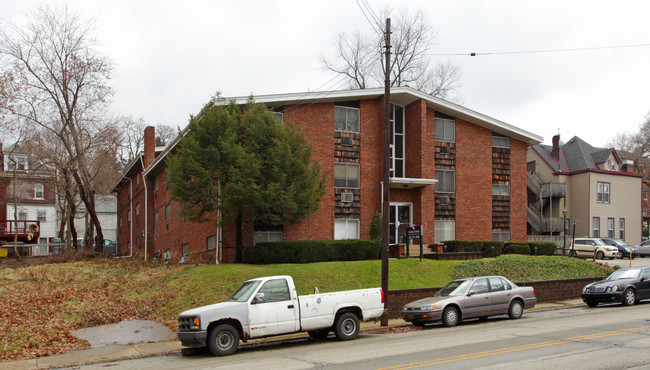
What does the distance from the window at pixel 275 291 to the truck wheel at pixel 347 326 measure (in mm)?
1538

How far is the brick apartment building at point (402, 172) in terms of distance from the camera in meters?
29.1

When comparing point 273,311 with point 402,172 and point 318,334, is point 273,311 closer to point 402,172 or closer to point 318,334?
point 318,334

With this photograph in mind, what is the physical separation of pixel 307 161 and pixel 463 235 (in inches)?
454

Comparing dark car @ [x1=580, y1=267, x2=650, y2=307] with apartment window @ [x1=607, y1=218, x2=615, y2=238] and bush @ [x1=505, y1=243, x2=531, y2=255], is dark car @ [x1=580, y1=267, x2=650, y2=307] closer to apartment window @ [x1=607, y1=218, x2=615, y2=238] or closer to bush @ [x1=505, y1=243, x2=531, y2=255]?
bush @ [x1=505, y1=243, x2=531, y2=255]

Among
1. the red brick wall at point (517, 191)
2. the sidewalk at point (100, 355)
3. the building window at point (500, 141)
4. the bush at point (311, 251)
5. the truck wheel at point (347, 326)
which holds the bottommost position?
the sidewalk at point (100, 355)

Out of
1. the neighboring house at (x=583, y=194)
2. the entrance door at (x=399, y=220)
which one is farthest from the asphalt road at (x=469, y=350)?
the neighboring house at (x=583, y=194)

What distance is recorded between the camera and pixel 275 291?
13.7m

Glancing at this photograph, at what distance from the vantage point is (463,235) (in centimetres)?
3225

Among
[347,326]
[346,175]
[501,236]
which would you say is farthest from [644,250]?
[347,326]

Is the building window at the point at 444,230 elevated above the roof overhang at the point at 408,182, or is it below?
below

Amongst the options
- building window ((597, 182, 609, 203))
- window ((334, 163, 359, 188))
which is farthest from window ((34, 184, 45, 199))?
building window ((597, 182, 609, 203))

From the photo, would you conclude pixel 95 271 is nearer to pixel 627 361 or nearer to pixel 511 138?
pixel 627 361

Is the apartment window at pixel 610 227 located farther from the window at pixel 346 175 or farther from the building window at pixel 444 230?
the window at pixel 346 175

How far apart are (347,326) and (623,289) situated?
11313 millimetres
